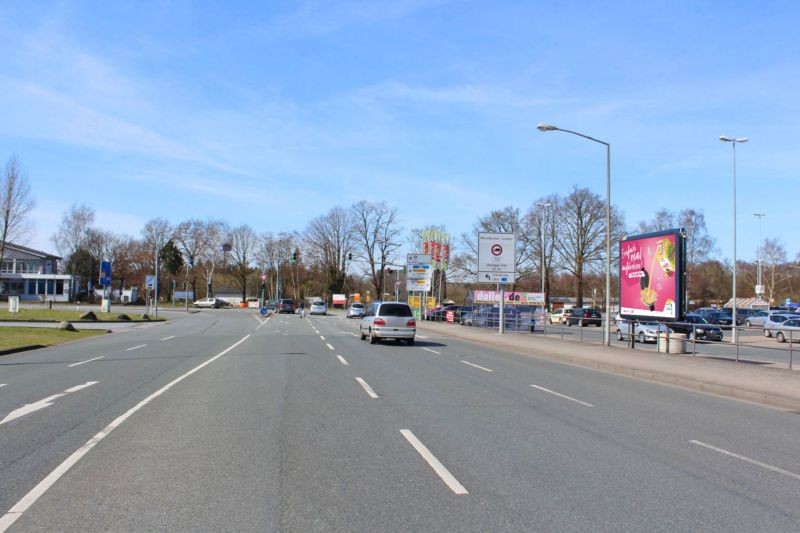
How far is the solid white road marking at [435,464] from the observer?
587 centimetres

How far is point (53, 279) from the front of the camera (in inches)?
3738

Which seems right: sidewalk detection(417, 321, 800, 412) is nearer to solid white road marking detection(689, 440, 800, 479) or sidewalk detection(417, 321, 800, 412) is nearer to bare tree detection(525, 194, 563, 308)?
solid white road marking detection(689, 440, 800, 479)

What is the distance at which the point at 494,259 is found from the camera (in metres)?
38.3

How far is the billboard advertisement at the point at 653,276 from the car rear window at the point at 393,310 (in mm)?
9025

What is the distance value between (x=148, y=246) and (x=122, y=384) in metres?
101


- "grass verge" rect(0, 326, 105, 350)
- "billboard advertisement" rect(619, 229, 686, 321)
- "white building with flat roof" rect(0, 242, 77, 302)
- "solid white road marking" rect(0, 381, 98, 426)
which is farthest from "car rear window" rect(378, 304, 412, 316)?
"white building with flat roof" rect(0, 242, 77, 302)

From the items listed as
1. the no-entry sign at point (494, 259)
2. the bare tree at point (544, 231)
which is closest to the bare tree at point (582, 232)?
the bare tree at point (544, 231)

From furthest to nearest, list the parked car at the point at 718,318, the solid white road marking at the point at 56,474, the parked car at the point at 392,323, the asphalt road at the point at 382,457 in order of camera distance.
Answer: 1. the parked car at the point at 718,318
2. the parked car at the point at 392,323
3. the asphalt road at the point at 382,457
4. the solid white road marking at the point at 56,474

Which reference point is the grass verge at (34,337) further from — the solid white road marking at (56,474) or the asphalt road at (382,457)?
the solid white road marking at (56,474)

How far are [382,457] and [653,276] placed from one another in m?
19.7

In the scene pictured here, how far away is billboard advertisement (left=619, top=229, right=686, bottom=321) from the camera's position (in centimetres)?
2252

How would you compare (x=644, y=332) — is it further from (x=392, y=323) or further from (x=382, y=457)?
(x=382, y=457)

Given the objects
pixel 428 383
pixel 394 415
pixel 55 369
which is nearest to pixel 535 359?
pixel 428 383

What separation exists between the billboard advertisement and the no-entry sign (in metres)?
12.3
